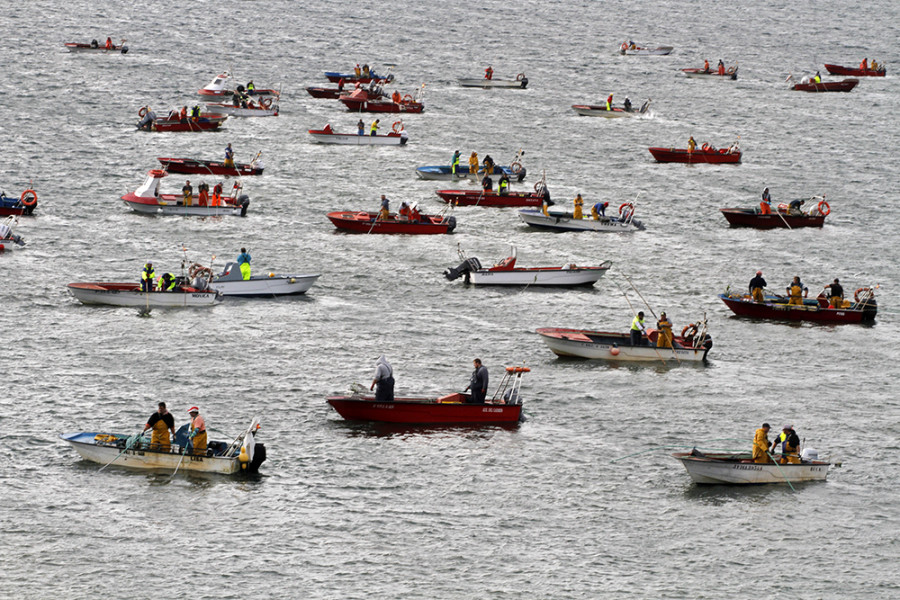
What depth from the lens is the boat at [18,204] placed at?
86.1 meters

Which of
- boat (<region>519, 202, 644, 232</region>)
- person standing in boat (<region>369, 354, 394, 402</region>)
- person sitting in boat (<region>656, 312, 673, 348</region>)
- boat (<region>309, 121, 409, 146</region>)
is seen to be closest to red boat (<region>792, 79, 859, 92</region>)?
boat (<region>309, 121, 409, 146</region>)

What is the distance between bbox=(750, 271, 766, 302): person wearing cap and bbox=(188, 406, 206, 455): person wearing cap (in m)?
34.9

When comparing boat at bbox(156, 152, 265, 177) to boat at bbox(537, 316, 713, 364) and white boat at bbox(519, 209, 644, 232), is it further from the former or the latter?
boat at bbox(537, 316, 713, 364)

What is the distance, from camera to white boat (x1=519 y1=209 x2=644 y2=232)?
295 feet

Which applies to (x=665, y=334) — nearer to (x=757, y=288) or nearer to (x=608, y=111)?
(x=757, y=288)

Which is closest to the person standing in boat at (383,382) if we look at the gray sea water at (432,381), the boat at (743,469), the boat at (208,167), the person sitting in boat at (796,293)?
the gray sea water at (432,381)

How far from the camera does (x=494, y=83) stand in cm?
14962

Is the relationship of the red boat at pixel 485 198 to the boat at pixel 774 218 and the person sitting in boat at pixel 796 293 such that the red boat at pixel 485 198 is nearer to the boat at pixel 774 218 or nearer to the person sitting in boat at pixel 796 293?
the boat at pixel 774 218

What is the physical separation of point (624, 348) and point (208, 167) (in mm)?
45787

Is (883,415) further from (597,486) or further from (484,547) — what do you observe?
(484,547)

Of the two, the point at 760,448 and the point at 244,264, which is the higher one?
the point at 244,264

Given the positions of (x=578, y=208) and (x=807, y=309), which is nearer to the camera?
(x=807, y=309)

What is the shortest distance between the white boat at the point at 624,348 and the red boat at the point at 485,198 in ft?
103

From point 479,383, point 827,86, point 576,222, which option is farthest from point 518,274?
point 827,86
